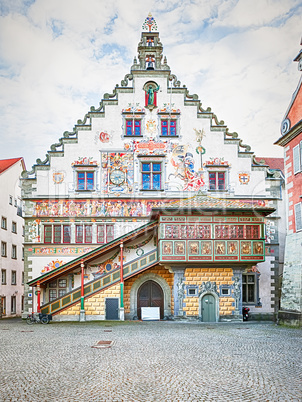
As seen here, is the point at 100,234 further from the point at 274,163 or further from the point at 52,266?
the point at 274,163

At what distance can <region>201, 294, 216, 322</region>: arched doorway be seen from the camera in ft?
90.2

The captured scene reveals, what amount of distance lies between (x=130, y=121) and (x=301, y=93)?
38.3 feet

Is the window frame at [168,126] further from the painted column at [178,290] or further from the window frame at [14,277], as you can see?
the window frame at [14,277]

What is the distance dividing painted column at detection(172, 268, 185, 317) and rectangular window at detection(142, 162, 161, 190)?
598cm

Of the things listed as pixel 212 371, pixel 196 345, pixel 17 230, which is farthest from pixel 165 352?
pixel 17 230

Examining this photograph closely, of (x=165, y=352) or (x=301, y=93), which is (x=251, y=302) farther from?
(x=165, y=352)

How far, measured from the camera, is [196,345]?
16375 millimetres

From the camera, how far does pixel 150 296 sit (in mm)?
29297

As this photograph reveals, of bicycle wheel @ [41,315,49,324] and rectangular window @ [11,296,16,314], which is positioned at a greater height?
bicycle wheel @ [41,315,49,324]

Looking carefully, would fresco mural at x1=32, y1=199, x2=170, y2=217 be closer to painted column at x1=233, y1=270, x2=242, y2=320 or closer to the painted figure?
painted column at x1=233, y1=270, x2=242, y2=320

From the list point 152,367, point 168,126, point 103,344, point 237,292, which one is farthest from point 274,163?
point 152,367

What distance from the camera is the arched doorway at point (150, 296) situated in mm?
29234

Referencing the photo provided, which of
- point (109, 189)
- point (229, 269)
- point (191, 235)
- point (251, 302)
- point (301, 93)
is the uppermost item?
point (301, 93)

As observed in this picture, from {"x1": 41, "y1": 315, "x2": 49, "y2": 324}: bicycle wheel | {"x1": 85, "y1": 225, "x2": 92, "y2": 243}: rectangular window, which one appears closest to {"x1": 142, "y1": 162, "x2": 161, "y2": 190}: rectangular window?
{"x1": 85, "y1": 225, "x2": 92, "y2": 243}: rectangular window
